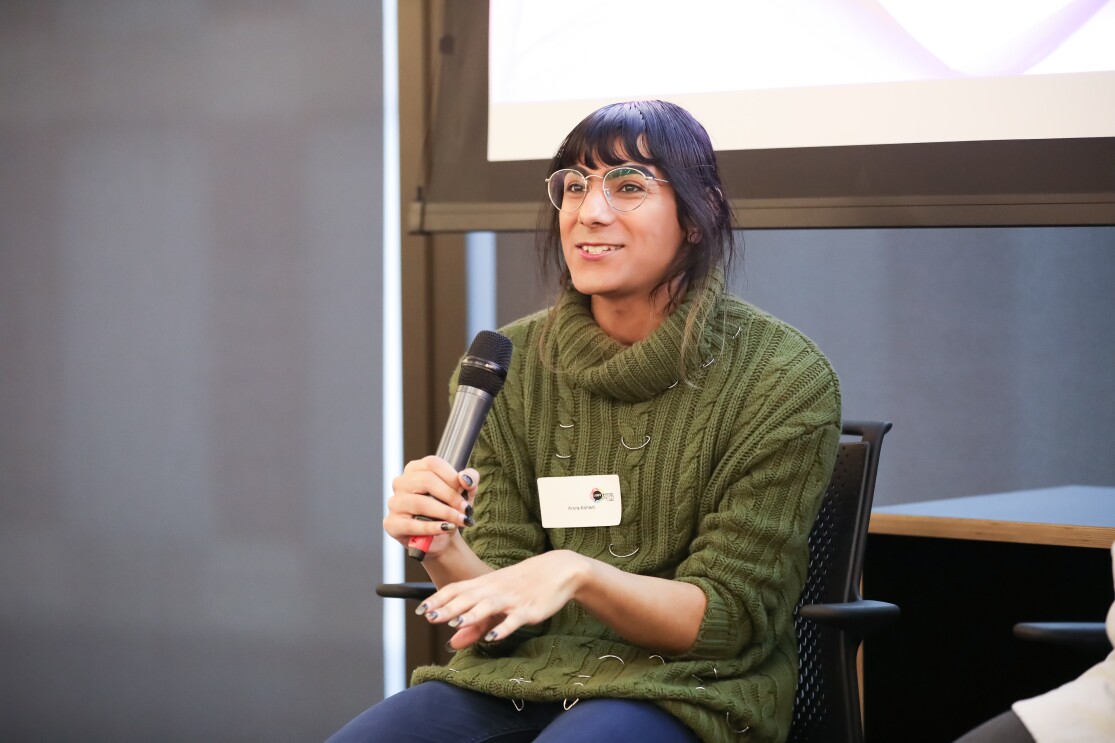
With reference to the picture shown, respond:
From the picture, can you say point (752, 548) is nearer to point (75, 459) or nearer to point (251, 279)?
point (251, 279)

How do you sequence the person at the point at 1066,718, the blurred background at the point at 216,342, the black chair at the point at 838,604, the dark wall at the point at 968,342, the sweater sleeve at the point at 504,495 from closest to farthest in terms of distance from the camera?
1. the person at the point at 1066,718
2. the black chair at the point at 838,604
3. the sweater sleeve at the point at 504,495
4. the dark wall at the point at 968,342
5. the blurred background at the point at 216,342

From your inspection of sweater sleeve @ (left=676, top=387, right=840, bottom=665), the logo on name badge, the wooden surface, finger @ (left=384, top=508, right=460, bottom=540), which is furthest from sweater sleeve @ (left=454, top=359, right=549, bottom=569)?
the wooden surface

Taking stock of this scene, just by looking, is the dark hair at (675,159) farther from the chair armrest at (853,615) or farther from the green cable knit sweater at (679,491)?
the chair armrest at (853,615)

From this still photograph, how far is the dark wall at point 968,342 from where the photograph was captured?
7.76 feet

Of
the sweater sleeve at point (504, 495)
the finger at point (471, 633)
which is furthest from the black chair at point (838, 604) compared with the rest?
the finger at point (471, 633)

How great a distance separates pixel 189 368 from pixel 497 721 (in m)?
1.90

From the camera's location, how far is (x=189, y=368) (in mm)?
3168

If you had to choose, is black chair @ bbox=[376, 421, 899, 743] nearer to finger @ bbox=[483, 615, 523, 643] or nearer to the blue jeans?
the blue jeans

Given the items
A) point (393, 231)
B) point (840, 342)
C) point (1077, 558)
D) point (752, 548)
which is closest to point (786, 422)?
point (752, 548)

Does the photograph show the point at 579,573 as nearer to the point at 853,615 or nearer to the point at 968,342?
the point at 853,615

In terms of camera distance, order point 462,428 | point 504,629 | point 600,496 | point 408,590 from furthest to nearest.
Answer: point 408,590
point 600,496
point 462,428
point 504,629

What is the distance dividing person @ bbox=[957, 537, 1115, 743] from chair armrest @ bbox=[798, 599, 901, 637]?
0.29 m

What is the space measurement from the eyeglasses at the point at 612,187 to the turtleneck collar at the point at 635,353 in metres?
0.16

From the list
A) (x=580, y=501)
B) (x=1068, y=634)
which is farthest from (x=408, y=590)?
(x=1068, y=634)
